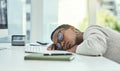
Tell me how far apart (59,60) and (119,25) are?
199 centimetres

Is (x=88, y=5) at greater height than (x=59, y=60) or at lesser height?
greater

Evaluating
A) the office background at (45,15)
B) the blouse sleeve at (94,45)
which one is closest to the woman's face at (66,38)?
the blouse sleeve at (94,45)

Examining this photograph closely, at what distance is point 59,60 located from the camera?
1228 mm

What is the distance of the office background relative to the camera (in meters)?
2.78

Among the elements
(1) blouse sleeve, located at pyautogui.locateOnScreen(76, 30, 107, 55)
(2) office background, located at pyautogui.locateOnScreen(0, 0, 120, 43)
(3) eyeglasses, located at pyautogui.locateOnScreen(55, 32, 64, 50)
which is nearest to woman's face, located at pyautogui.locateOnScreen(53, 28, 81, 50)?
(3) eyeglasses, located at pyautogui.locateOnScreen(55, 32, 64, 50)

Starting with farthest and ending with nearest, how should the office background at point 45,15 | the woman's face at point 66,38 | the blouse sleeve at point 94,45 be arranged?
the office background at point 45,15 < the woman's face at point 66,38 < the blouse sleeve at point 94,45

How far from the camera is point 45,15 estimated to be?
280 cm

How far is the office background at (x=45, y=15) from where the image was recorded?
9.12 ft

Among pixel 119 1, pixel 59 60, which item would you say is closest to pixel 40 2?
pixel 119 1

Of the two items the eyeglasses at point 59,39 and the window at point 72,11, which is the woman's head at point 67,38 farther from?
the window at point 72,11

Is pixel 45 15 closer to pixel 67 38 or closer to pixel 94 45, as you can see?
pixel 67 38

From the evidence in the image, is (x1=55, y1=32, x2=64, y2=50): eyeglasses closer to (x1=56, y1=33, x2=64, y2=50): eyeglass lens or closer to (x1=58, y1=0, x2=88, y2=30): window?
(x1=56, y1=33, x2=64, y2=50): eyeglass lens

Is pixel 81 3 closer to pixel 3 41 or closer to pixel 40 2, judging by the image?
pixel 40 2

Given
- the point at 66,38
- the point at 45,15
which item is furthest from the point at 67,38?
the point at 45,15
